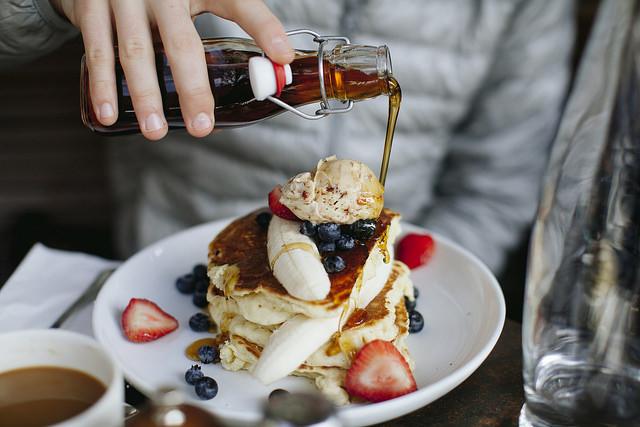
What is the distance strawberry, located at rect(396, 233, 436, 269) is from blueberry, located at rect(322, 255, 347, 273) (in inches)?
14.2

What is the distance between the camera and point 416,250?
1.48 meters

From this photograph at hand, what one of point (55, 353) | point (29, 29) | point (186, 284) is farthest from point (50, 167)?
point (55, 353)

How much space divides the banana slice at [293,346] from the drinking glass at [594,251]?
1.04 ft

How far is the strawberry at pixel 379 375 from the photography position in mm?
1047

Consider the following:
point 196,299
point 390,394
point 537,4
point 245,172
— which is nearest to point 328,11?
point 245,172

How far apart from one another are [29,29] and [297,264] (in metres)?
0.94

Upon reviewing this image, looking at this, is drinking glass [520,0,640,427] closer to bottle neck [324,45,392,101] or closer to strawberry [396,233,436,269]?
bottle neck [324,45,392,101]

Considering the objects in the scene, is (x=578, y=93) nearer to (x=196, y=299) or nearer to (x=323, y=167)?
(x=323, y=167)

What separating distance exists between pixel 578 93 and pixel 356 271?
444 millimetres

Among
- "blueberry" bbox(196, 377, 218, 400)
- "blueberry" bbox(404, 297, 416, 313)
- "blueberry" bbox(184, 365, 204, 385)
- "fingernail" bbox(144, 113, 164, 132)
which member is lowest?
"blueberry" bbox(404, 297, 416, 313)

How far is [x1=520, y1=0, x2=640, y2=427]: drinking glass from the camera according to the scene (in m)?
0.84

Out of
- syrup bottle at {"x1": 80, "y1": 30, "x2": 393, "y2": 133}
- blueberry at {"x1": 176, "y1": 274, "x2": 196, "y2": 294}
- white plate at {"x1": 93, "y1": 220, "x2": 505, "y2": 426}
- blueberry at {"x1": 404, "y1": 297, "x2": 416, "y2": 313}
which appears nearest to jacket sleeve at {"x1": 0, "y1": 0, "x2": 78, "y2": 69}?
syrup bottle at {"x1": 80, "y1": 30, "x2": 393, "y2": 133}

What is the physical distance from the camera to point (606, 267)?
870 millimetres

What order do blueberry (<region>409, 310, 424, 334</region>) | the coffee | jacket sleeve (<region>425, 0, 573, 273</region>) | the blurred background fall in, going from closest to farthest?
1. the coffee
2. blueberry (<region>409, 310, 424, 334</region>)
3. jacket sleeve (<region>425, 0, 573, 273</region>)
4. the blurred background
